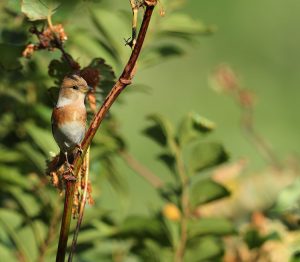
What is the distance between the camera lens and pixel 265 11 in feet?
25.1

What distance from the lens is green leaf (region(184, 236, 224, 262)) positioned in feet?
7.58

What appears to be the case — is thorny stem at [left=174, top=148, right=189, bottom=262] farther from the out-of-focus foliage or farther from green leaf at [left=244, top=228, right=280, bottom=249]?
green leaf at [left=244, top=228, right=280, bottom=249]

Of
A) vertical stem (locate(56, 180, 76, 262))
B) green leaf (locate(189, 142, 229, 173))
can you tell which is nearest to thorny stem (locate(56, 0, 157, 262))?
vertical stem (locate(56, 180, 76, 262))

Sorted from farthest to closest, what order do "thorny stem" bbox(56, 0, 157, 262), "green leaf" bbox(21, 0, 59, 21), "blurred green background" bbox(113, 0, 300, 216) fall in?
"blurred green background" bbox(113, 0, 300, 216), "green leaf" bbox(21, 0, 59, 21), "thorny stem" bbox(56, 0, 157, 262)

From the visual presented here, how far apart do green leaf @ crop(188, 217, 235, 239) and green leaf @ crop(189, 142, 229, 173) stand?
13 cm

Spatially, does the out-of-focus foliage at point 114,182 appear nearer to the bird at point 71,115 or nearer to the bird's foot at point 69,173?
the bird at point 71,115

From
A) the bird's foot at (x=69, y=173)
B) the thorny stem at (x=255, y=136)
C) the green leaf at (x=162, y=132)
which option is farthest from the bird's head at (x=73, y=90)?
the thorny stem at (x=255, y=136)

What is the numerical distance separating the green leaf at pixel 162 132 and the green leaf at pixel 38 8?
1.75 ft

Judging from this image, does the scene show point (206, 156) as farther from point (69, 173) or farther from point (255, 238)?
point (69, 173)

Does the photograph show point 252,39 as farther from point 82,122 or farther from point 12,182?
→ point 82,122

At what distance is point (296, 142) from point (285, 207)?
376 centimetres

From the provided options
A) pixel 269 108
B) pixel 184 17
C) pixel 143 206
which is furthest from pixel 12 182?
pixel 269 108

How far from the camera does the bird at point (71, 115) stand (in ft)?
5.41

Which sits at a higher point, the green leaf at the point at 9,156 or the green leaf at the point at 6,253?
the green leaf at the point at 9,156
